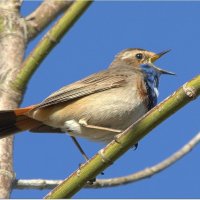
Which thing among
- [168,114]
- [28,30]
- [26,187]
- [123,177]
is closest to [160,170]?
[123,177]

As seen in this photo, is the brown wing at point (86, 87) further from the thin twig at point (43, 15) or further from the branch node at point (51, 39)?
the branch node at point (51, 39)

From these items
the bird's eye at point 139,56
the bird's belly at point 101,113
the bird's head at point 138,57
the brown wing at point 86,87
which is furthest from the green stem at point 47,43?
the bird's eye at point 139,56

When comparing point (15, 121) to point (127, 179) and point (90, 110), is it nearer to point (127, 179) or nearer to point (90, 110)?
point (90, 110)

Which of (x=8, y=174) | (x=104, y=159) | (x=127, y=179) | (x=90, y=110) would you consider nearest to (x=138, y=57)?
(x=90, y=110)

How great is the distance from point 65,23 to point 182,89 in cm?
205

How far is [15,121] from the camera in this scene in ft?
18.0

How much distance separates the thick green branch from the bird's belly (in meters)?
2.11

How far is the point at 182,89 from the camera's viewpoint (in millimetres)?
3066

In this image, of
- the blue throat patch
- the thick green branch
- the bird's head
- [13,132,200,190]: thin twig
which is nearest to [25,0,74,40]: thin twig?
the bird's head

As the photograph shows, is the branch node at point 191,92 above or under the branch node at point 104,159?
above

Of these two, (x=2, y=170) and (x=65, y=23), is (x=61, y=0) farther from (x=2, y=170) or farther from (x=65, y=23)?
(x=2, y=170)

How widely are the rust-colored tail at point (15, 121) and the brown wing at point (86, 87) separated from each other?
177 mm

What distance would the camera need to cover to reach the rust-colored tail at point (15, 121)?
17.2 ft

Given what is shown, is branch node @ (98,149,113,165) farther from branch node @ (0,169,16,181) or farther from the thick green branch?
branch node @ (0,169,16,181)
